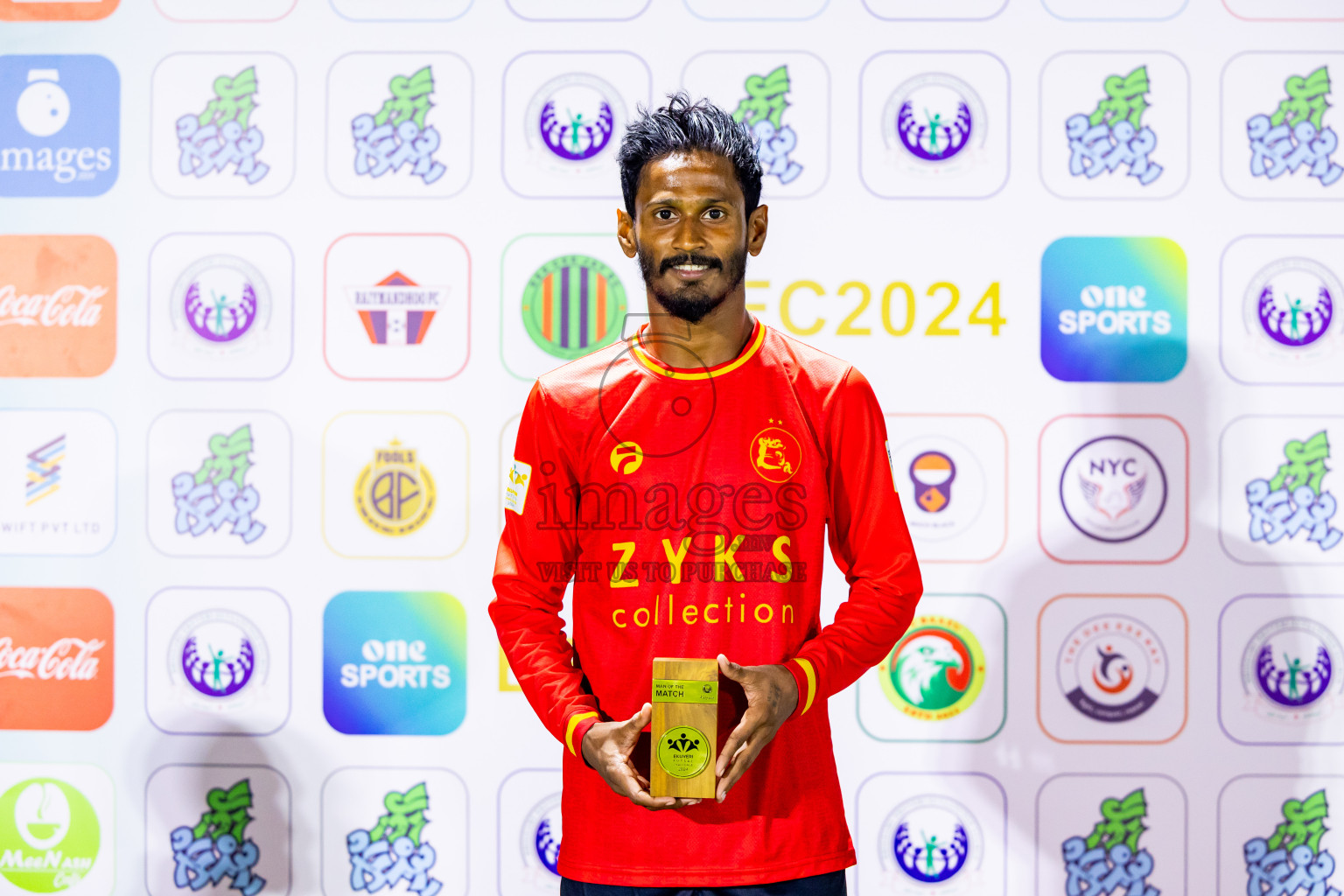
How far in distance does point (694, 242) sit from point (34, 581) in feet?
5.18

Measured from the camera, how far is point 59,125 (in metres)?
2.02

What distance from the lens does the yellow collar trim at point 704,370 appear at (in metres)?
1.32

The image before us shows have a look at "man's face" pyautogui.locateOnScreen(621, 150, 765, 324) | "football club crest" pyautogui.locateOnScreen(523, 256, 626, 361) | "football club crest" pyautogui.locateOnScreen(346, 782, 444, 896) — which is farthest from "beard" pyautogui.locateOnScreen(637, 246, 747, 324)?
"football club crest" pyautogui.locateOnScreen(346, 782, 444, 896)

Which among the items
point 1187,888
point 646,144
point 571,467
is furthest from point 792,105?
point 1187,888

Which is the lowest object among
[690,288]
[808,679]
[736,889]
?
[736,889]

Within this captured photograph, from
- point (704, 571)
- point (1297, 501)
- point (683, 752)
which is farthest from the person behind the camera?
point (1297, 501)

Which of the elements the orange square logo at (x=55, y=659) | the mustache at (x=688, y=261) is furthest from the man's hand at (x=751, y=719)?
the orange square logo at (x=55, y=659)

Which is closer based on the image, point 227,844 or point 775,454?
point 775,454

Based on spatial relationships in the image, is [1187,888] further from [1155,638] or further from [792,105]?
[792,105]

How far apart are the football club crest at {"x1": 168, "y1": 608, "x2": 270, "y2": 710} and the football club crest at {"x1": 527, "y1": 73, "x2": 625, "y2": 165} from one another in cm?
110

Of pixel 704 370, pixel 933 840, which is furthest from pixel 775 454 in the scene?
pixel 933 840

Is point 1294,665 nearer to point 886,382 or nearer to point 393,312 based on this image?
point 886,382

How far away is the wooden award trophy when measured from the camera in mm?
1157

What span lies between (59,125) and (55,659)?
1059 millimetres
